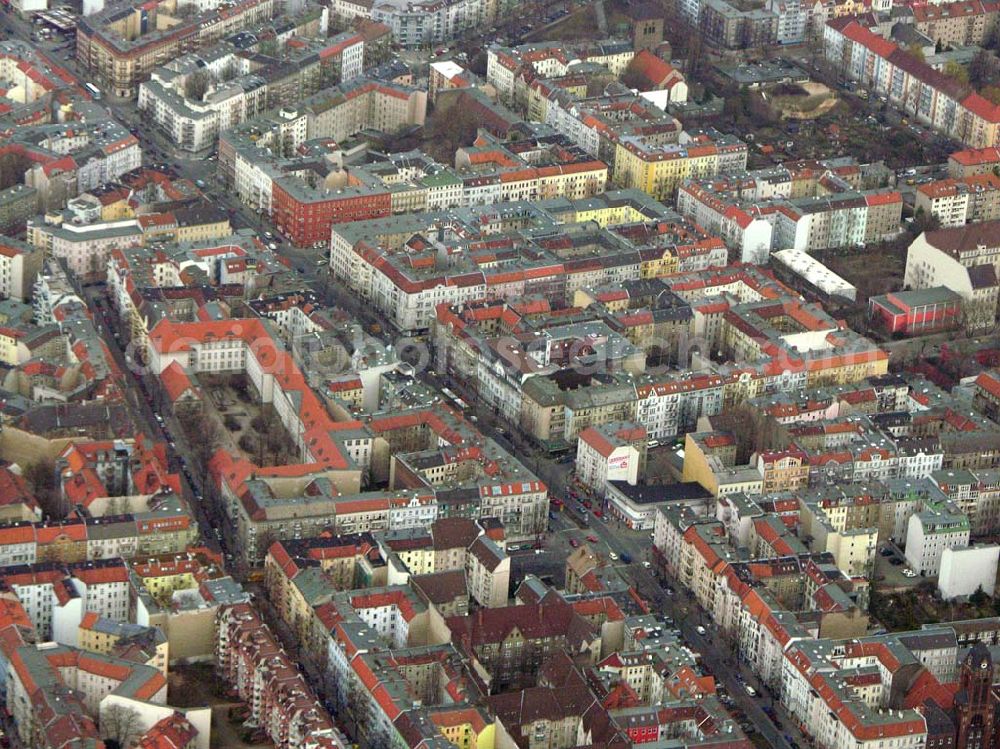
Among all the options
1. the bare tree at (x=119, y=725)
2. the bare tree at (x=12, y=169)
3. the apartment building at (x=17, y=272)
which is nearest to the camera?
the bare tree at (x=119, y=725)

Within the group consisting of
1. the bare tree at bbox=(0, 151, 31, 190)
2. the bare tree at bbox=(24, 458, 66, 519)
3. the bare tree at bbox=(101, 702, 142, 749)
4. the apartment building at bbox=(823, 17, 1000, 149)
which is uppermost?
the bare tree at bbox=(101, 702, 142, 749)

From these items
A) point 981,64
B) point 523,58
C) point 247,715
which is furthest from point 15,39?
point 247,715

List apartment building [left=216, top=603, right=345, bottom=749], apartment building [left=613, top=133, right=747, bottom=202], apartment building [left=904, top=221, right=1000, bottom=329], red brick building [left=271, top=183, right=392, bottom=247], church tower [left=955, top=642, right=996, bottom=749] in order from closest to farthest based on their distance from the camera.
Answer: apartment building [left=216, top=603, right=345, bottom=749] < church tower [left=955, top=642, right=996, bottom=749] < apartment building [left=904, top=221, right=1000, bottom=329] < red brick building [left=271, top=183, right=392, bottom=247] < apartment building [left=613, top=133, right=747, bottom=202]

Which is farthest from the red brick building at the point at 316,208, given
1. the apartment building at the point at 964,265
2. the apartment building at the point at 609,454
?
the apartment building at the point at 964,265

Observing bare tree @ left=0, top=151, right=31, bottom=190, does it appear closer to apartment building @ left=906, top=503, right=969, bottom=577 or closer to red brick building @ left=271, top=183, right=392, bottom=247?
red brick building @ left=271, top=183, right=392, bottom=247

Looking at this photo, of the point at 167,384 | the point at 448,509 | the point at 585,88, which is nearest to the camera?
the point at 448,509

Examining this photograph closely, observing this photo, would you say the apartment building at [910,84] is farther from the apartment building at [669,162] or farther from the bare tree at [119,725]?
the bare tree at [119,725]

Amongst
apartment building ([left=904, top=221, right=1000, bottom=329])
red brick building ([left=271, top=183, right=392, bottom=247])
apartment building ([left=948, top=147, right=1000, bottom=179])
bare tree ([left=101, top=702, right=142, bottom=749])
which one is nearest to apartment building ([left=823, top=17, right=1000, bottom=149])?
apartment building ([left=948, top=147, right=1000, bottom=179])

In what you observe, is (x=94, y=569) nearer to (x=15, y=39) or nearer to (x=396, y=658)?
(x=396, y=658)

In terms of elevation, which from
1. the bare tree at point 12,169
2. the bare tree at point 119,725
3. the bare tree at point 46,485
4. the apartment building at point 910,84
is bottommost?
the apartment building at point 910,84
